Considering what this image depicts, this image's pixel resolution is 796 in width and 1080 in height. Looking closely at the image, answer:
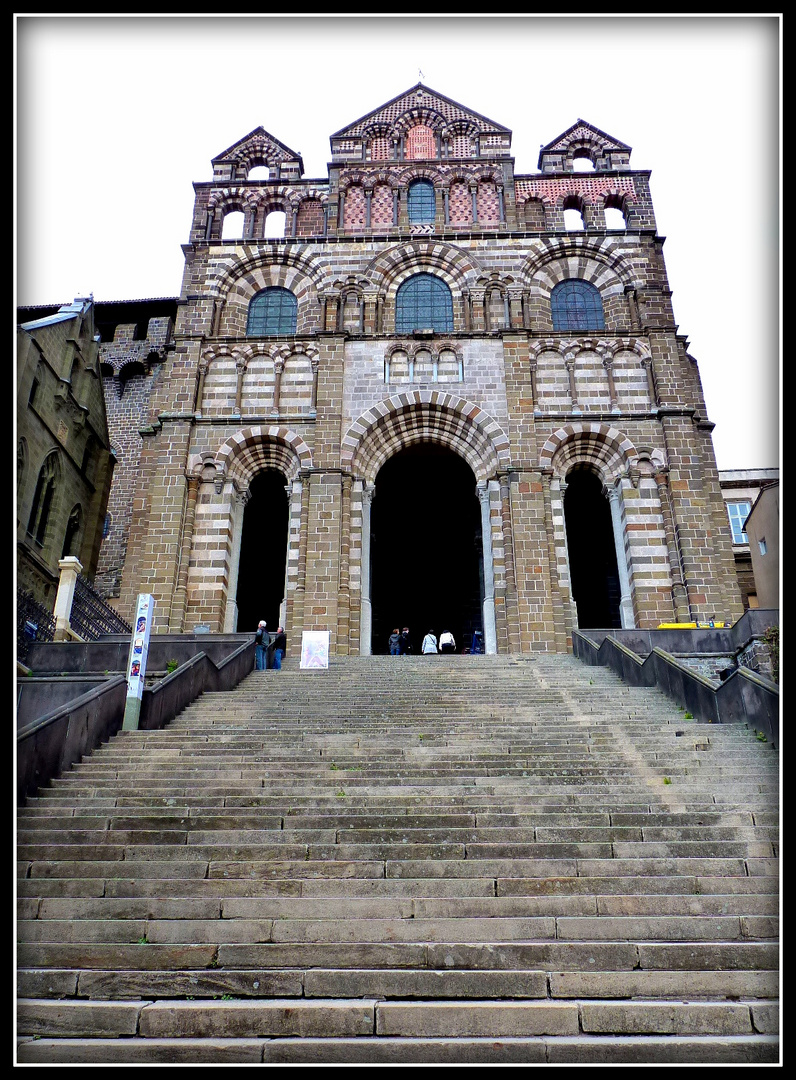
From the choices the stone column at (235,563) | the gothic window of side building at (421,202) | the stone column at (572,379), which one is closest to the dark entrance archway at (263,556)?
the stone column at (235,563)

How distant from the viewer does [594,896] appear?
5.70 meters

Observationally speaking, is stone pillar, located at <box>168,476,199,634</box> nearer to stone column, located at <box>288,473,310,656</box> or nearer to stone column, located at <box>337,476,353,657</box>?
stone column, located at <box>288,473,310,656</box>

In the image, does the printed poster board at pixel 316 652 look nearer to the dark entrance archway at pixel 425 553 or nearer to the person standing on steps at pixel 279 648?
the person standing on steps at pixel 279 648

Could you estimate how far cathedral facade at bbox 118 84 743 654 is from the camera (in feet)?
64.3

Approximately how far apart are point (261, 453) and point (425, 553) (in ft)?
28.5

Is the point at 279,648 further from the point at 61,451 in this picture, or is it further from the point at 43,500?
the point at 61,451

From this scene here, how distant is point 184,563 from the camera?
1988cm

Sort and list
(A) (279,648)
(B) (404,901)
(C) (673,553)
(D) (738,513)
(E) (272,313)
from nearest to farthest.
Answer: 1. (B) (404,901)
2. (A) (279,648)
3. (C) (673,553)
4. (E) (272,313)
5. (D) (738,513)

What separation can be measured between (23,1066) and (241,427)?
1949cm

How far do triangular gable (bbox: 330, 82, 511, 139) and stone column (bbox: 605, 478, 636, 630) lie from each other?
15076mm

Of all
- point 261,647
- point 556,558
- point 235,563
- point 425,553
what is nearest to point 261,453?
point 235,563

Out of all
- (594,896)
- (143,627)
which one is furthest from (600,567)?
(594,896)

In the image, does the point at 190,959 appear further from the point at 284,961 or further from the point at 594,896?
the point at 594,896

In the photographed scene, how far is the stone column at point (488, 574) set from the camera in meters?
19.2
